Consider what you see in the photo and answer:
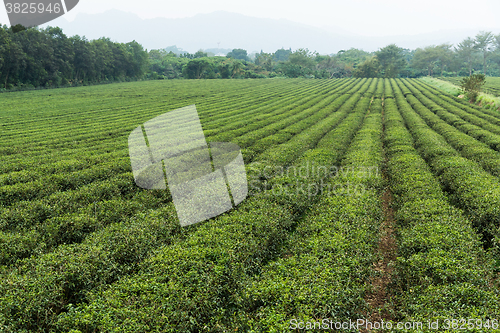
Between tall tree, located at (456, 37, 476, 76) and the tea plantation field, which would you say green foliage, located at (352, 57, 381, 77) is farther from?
the tea plantation field

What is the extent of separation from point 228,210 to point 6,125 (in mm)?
33138

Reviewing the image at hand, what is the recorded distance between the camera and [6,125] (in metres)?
29.9

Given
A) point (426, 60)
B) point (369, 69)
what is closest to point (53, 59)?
point (369, 69)

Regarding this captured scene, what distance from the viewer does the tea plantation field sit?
19.6 ft

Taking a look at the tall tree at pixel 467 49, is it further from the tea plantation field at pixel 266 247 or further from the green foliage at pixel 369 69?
the tea plantation field at pixel 266 247

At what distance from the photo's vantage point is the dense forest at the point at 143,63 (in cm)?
6225

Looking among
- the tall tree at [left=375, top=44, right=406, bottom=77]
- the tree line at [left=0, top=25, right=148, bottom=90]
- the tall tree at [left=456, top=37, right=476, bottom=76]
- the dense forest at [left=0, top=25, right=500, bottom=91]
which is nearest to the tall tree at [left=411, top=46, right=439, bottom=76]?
the dense forest at [left=0, top=25, right=500, bottom=91]

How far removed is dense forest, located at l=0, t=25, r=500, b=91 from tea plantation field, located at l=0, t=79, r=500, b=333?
2556 inches

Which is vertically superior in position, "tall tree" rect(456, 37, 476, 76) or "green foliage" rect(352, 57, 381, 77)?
"tall tree" rect(456, 37, 476, 76)

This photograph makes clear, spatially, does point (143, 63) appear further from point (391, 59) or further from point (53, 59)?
point (391, 59)

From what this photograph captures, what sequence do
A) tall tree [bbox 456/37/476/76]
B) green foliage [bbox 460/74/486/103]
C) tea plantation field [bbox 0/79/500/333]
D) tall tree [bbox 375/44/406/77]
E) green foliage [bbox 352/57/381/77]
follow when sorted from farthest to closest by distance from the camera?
tall tree [bbox 456/37/476/76] → green foliage [bbox 352/57/381/77] → tall tree [bbox 375/44/406/77] → green foliage [bbox 460/74/486/103] → tea plantation field [bbox 0/79/500/333]

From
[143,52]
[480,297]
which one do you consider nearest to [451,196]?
[480,297]

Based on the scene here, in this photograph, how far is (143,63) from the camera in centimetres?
10862

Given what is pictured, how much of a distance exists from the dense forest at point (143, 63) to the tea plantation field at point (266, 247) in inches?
2556
